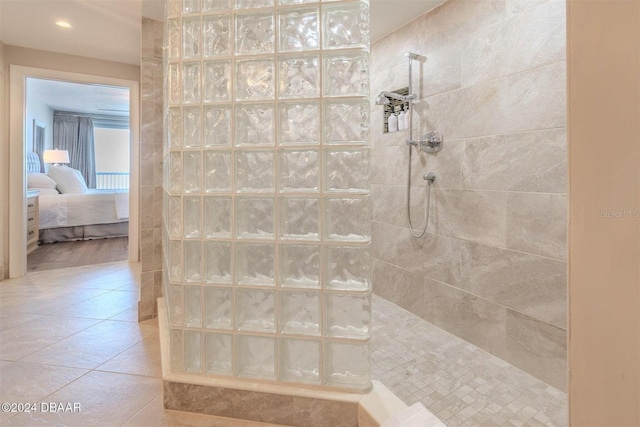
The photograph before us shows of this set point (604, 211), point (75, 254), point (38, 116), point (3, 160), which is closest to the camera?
point (604, 211)

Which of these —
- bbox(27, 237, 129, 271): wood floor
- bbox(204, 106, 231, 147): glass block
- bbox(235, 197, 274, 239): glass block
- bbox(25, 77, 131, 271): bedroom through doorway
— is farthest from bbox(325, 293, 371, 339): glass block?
bbox(27, 237, 129, 271): wood floor

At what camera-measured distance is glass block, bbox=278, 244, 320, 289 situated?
1251mm

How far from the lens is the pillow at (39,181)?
200 inches

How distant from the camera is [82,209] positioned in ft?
16.4

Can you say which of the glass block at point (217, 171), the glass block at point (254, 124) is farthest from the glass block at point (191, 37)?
the glass block at point (217, 171)

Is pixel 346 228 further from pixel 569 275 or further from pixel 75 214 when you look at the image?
pixel 75 214

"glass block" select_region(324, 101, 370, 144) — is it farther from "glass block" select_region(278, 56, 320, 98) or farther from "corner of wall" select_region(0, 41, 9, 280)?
"corner of wall" select_region(0, 41, 9, 280)

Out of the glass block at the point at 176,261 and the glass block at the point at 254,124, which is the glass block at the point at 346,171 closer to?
the glass block at the point at 254,124

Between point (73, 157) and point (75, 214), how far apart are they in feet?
10.5

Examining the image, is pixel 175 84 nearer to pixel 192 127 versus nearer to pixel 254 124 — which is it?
pixel 192 127

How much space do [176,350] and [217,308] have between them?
254 millimetres

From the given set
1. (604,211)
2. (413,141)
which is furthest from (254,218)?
(413,141)

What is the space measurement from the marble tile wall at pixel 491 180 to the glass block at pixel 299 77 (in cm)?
109

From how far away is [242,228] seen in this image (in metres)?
1.29
